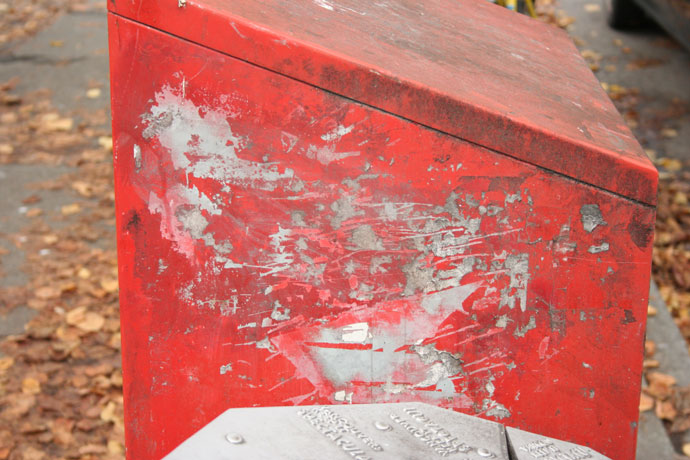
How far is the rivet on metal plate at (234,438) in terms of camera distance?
37.7 inches

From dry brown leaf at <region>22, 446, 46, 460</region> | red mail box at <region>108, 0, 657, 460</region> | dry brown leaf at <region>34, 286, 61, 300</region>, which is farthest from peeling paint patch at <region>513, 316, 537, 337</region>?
dry brown leaf at <region>34, 286, 61, 300</region>

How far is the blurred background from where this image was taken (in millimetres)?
2426

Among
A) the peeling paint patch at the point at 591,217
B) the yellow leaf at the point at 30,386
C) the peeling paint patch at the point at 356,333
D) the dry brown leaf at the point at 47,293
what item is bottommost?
the yellow leaf at the point at 30,386

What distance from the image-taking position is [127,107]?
1.42m

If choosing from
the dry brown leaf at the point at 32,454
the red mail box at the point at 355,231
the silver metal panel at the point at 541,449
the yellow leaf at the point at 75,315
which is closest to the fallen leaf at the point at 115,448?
the dry brown leaf at the point at 32,454

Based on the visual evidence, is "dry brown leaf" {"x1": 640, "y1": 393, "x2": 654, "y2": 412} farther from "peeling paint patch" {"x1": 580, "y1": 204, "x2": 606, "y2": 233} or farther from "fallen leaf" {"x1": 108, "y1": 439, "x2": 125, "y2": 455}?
"fallen leaf" {"x1": 108, "y1": 439, "x2": 125, "y2": 455}

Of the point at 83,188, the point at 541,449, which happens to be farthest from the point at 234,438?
the point at 83,188

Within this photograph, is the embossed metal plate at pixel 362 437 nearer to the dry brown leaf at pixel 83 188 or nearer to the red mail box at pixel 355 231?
the red mail box at pixel 355 231

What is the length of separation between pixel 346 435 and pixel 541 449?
0.98 feet

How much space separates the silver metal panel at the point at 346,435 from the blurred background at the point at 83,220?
1.47m

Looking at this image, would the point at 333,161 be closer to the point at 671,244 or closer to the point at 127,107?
the point at 127,107

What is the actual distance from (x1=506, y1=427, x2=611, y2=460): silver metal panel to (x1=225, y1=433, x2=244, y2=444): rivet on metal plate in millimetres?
395

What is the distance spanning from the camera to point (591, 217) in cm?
147

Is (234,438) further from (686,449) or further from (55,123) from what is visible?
(55,123)
